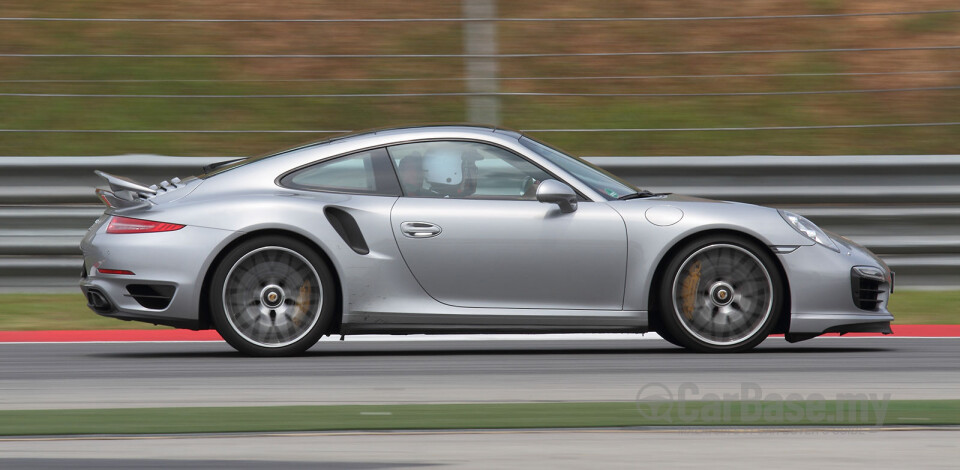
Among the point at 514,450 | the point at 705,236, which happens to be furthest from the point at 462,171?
the point at 514,450

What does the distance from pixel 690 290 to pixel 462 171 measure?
52.3 inches

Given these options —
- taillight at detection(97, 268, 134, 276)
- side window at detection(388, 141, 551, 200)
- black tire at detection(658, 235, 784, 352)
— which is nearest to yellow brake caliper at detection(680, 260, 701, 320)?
black tire at detection(658, 235, 784, 352)

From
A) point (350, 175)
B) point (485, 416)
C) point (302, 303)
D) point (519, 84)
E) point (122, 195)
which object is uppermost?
point (519, 84)

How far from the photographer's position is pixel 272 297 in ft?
22.3

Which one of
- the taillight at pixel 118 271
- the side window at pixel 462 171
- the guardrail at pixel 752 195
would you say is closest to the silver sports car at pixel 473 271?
the taillight at pixel 118 271

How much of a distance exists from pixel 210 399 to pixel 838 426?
252 centimetres

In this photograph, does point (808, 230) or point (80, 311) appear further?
point (80, 311)

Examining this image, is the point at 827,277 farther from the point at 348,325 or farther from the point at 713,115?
the point at 713,115

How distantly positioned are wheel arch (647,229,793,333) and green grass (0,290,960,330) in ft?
6.66

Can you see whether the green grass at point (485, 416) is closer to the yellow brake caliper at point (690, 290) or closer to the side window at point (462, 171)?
the yellow brake caliper at point (690, 290)

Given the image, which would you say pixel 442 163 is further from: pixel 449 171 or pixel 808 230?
pixel 808 230

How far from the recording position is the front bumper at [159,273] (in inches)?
268

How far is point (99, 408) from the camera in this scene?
5367mm

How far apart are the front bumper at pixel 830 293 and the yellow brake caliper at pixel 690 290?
1.44 ft
